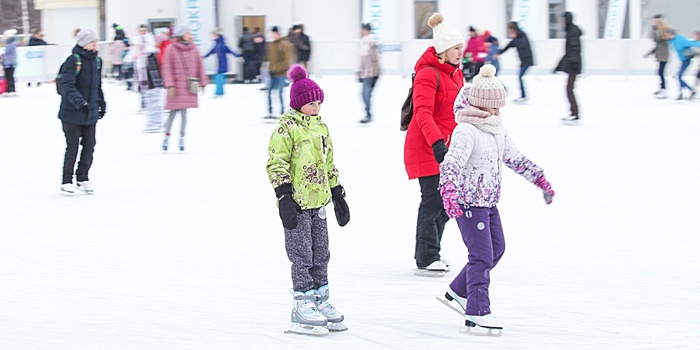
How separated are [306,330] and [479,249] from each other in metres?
0.89

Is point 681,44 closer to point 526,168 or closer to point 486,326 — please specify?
point 526,168

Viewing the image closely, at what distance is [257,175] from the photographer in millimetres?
11195

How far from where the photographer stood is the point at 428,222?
6.53m

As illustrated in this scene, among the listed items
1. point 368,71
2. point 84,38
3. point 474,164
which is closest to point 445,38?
point 474,164

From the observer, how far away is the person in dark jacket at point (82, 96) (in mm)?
9438

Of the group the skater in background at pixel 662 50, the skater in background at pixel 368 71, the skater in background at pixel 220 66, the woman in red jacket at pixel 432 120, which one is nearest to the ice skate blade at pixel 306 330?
the woman in red jacket at pixel 432 120

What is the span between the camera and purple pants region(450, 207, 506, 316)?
5.05m

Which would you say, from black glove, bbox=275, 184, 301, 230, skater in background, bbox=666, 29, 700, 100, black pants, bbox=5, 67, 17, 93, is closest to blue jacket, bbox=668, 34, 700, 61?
skater in background, bbox=666, 29, 700, 100

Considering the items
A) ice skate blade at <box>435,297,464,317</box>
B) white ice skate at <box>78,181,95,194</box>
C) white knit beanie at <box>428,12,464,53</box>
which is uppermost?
white knit beanie at <box>428,12,464,53</box>

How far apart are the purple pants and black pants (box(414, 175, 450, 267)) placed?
1.34 metres

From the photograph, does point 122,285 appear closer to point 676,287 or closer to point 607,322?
point 607,322

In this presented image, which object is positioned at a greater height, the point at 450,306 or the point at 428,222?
the point at 428,222

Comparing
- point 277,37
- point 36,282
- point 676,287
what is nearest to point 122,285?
point 36,282

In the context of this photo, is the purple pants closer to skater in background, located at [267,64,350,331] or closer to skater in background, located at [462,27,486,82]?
skater in background, located at [267,64,350,331]
